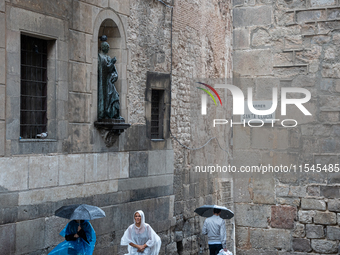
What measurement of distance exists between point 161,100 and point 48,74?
4.16m

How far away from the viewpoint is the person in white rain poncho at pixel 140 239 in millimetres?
8383

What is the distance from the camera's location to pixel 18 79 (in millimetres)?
7887

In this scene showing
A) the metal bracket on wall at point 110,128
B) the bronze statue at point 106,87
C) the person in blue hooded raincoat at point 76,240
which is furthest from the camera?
the bronze statue at point 106,87

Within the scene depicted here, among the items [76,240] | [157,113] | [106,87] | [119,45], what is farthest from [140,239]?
[157,113]

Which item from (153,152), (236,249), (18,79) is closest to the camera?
(236,249)

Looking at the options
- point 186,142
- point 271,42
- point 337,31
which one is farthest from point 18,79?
point 186,142

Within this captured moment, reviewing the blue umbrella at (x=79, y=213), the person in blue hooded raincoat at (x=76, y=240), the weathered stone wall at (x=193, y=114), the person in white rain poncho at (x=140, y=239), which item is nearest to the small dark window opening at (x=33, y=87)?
the blue umbrella at (x=79, y=213)

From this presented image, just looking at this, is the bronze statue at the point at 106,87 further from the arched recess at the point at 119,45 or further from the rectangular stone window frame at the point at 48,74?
the rectangular stone window frame at the point at 48,74

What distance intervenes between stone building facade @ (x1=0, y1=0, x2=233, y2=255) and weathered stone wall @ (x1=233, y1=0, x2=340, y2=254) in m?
3.26

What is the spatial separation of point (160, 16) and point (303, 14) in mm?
6182

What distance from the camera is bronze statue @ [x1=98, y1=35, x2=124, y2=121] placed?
9.99 meters

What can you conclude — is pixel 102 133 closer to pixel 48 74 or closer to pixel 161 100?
pixel 48 74

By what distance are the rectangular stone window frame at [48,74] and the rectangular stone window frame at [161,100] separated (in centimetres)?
295

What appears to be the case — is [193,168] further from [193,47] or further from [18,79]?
[18,79]
